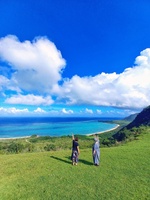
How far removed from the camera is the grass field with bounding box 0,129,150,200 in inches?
428

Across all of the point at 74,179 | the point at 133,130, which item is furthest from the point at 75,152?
the point at 133,130

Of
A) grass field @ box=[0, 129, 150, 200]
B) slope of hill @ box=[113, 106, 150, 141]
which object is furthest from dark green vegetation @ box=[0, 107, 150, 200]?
slope of hill @ box=[113, 106, 150, 141]

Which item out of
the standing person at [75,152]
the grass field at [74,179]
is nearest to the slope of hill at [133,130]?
the grass field at [74,179]

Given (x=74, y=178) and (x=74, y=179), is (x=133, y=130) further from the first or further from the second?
Answer: (x=74, y=179)

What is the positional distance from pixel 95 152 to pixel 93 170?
168 cm

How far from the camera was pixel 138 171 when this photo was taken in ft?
47.4

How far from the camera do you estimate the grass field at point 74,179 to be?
35.7ft

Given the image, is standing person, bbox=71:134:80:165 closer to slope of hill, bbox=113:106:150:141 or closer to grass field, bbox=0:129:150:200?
grass field, bbox=0:129:150:200

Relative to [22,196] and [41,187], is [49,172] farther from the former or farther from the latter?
[22,196]

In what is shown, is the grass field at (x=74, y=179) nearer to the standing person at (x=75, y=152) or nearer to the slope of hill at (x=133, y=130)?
the standing person at (x=75, y=152)

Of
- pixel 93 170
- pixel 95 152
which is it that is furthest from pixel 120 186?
pixel 95 152

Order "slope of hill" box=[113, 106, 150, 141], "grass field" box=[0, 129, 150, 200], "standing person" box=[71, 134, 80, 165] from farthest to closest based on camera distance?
"slope of hill" box=[113, 106, 150, 141] < "standing person" box=[71, 134, 80, 165] < "grass field" box=[0, 129, 150, 200]

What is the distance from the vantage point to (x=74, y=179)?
42.6 ft

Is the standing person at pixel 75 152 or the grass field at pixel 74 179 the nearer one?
the grass field at pixel 74 179
